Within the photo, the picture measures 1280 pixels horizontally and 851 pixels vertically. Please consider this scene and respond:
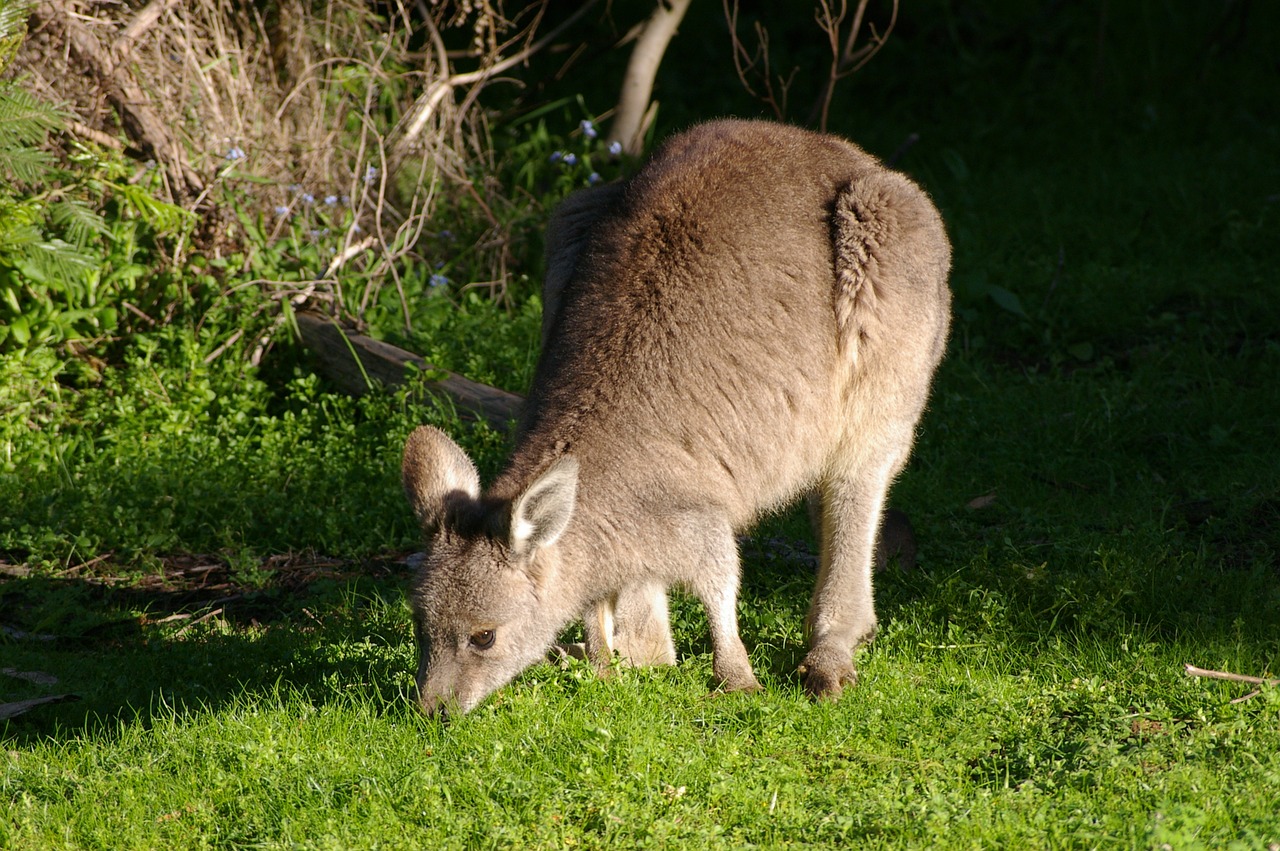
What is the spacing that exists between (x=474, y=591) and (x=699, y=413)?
1010 millimetres

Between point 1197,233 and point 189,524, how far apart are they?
6576 millimetres

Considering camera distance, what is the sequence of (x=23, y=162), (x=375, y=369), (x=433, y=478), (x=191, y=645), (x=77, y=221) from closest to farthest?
1. (x=433, y=478)
2. (x=191, y=645)
3. (x=23, y=162)
4. (x=77, y=221)
5. (x=375, y=369)

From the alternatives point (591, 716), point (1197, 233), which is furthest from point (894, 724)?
point (1197, 233)

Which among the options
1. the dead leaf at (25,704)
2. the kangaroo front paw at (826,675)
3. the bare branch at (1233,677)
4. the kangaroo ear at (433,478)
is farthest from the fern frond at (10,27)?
the bare branch at (1233,677)

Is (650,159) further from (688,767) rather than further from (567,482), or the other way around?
(688,767)

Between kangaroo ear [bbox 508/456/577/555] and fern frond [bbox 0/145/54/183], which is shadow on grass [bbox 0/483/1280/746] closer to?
kangaroo ear [bbox 508/456/577/555]

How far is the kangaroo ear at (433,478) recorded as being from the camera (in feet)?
14.3

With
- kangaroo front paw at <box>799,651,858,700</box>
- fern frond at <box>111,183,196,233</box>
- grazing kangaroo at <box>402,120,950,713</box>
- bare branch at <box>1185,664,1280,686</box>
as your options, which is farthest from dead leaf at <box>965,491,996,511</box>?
fern frond at <box>111,183,196,233</box>

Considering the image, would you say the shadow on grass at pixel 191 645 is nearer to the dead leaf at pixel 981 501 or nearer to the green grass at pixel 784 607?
the green grass at pixel 784 607

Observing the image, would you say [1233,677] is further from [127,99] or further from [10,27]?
[127,99]

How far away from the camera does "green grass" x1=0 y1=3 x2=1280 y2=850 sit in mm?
3820

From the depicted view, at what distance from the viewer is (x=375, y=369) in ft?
23.6

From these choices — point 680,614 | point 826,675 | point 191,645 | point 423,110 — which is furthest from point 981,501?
point 423,110

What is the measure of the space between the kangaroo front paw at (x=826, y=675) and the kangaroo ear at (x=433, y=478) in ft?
4.55
